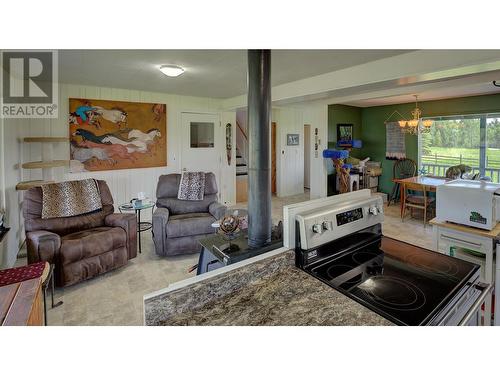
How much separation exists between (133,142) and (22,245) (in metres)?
2.10

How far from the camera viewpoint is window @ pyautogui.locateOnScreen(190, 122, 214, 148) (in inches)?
212

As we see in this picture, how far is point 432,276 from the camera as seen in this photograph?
48.3 inches

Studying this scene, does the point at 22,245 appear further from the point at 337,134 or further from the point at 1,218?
the point at 337,134

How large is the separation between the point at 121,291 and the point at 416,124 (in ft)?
18.3

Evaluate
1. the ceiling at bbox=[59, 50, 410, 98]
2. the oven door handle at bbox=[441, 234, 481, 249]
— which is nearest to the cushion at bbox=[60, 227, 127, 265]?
the ceiling at bbox=[59, 50, 410, 98]

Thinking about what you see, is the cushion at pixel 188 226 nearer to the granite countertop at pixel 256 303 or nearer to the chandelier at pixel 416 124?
the granite countertop at pixel 256 303

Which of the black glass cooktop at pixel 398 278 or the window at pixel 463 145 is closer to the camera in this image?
the black glass cooktop at pixel 398 278

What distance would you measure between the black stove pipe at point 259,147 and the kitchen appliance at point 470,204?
1692 mm

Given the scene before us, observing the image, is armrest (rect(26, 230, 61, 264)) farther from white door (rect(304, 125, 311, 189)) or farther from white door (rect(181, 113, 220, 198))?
white door (rect(304, 125, 311, 189))

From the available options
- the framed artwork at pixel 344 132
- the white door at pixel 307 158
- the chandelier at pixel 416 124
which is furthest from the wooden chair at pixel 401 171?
the white door at pixel 307 158

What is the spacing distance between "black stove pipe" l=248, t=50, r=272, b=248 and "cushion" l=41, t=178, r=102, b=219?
2581mm

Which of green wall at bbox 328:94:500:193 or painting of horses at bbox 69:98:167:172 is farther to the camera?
green wall at bbox 328:94:500:193

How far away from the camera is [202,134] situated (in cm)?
548

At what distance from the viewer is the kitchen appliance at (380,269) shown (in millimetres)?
1003
